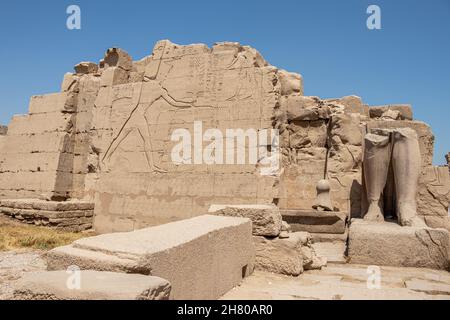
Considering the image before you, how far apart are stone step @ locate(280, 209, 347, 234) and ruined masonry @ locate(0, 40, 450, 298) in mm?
19

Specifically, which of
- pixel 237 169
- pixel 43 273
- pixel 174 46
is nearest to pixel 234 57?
pixel 174 46

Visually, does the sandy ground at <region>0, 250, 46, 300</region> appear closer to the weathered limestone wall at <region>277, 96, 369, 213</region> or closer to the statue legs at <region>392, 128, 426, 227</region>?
the weathered limestone wall at <region>277, 96, 369, 213</region>

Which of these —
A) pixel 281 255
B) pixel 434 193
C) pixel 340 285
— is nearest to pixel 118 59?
pixel 281 255

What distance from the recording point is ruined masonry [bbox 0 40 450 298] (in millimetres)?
3547

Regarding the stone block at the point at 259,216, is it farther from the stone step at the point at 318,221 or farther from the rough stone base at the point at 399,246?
the stone step at the point at 318,221

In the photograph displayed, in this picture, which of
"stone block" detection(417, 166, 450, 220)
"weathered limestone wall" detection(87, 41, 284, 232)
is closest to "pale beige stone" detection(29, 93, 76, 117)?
"weathered limestone wall" detection(87, 41, 284, 232)

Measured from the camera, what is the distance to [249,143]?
672 centimetres

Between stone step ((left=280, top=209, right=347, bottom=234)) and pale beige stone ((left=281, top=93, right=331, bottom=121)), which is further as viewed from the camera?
pale beige stone ((left=281, top=93, right=331, bottom=121))

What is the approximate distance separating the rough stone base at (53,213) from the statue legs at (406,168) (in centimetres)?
603

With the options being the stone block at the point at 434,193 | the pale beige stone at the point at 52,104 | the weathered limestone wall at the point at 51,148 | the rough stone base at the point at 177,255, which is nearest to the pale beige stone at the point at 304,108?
the stone block at the point at 434,193

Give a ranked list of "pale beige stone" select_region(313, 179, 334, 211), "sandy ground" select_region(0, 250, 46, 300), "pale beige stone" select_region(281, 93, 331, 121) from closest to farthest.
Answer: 1. "sandy ground" select_region(0, 250, 46, 300)
2. "pale beige stone" select_region(313, 179, 334, 211)
3. "pale beige stone" select_region(281, 93, 331, 121)

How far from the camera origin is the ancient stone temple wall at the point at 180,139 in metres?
6.27

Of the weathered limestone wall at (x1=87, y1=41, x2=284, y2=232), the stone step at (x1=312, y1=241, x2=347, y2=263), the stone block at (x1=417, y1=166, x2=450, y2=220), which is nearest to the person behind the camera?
the stone step at (x1=312, y1=241, x2=347, y2=263)
